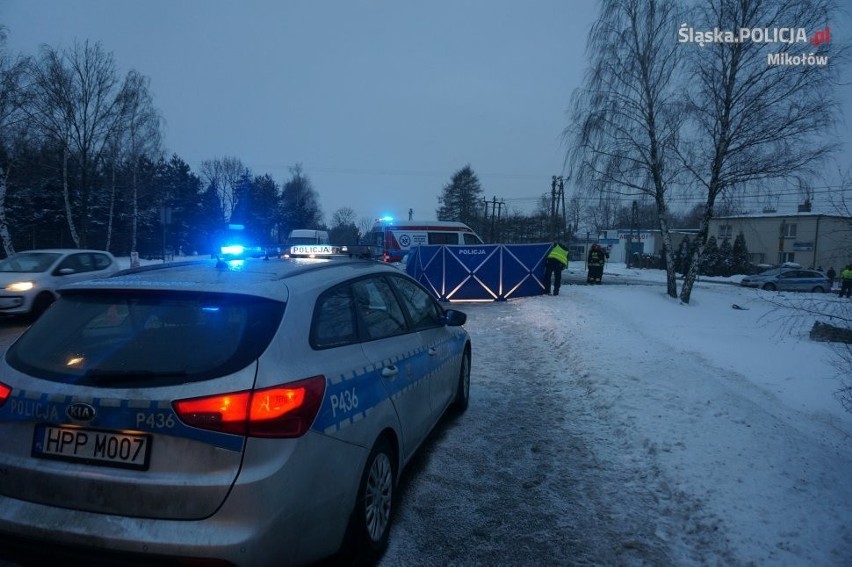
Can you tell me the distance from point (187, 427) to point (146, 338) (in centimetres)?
56

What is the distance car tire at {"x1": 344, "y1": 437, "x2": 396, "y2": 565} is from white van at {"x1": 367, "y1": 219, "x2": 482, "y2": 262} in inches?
776

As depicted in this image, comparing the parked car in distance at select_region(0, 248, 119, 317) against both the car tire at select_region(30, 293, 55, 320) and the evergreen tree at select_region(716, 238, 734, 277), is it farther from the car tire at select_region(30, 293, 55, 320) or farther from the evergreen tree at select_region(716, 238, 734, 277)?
the evergreen tree at select_region(716, 238, 734, 277)

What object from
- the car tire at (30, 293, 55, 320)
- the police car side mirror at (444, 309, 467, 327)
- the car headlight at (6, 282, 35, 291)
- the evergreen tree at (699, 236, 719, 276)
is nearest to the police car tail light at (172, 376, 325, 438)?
the police car side mirror at (444, 309, 467, 327)

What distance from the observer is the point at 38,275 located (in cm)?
1075

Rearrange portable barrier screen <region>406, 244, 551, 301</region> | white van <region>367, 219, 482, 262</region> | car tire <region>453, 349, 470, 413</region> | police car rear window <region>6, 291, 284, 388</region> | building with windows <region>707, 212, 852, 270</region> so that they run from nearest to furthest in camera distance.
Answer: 1. police car rear window <region>6, 291, 284, 388</region>
2. car tire <region>453, 349, 470, 413</region>
3. portable barrier screen <region>406, 244, 551, 301</region>
4. white van <region>367, 219, 482, 262</region>
5. building with windows <region>707, 212, 852, 270</region>

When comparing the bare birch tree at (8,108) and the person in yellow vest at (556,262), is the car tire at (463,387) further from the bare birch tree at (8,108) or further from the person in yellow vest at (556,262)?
the bare birch tree at (8,108)

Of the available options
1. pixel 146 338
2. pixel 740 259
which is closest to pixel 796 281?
pixel 740 259

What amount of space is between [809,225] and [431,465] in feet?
205

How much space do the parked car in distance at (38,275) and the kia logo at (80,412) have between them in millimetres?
8600

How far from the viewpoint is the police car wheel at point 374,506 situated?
274 centimetres

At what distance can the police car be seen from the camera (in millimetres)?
2098

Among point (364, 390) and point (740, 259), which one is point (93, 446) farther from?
point (740, 259)

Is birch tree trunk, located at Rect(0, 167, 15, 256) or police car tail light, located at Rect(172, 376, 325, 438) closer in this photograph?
police car tail light, located at Rect(172, 376, 325, 438)

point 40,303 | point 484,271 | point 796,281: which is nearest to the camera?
point 40,303
